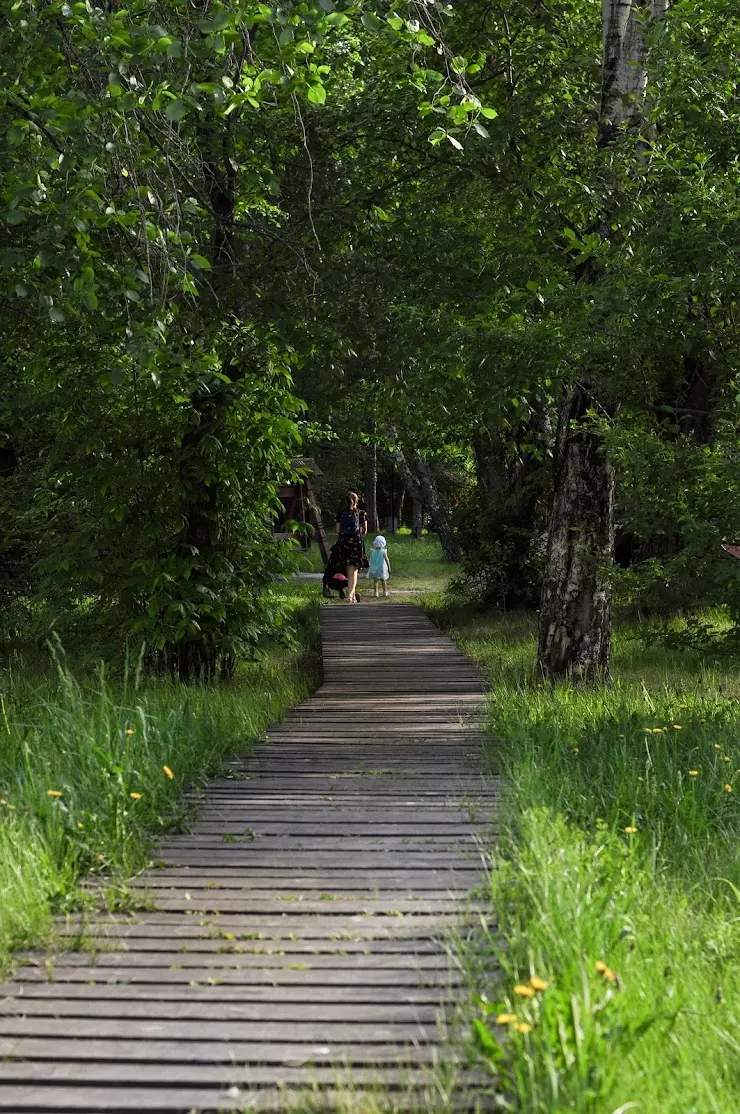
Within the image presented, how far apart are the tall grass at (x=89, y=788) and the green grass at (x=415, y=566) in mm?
12115

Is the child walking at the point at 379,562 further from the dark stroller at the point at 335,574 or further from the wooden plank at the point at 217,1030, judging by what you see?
the wooden plank at the point at 217,1030

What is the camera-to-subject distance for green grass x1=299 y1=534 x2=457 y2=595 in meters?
29.6

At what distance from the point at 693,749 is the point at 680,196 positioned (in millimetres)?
3390

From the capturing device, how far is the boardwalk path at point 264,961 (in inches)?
134

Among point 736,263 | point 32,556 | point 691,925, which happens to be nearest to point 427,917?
point 691,925

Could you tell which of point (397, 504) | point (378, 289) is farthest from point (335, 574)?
point (397, 504)

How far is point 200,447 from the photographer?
12.0 metres

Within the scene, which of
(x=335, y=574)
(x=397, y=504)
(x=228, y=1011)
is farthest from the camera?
(x=397, y=504)

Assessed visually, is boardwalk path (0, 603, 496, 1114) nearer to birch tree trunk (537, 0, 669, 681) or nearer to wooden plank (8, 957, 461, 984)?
wooden plank (8, 957, 461, 984)

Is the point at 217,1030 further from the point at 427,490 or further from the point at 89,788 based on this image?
the point at 427,490

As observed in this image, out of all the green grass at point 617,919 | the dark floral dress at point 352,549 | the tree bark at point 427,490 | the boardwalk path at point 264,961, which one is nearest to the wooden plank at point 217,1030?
the boardwalk path at point 264,961

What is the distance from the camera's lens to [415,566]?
3747 centimetres

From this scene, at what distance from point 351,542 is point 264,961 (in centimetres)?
2001

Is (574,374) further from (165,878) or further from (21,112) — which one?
(165,878)
